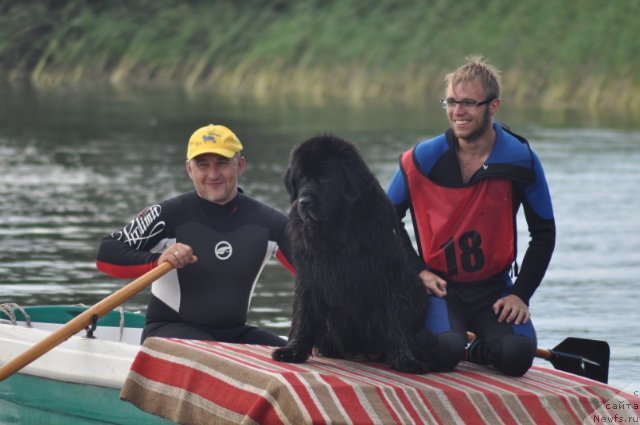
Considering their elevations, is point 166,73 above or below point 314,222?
above

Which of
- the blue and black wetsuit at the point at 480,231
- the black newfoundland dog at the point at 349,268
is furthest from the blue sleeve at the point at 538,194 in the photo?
the black newfoundland dog at the point at 349,268

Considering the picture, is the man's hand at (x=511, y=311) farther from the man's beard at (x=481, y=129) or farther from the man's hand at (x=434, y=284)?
the man's beard at (x=481, y=129)

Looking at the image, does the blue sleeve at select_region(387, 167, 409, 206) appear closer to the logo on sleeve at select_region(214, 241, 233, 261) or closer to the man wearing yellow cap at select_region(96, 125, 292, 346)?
the man wearing yellow cap at select_region(96, 125, 292, 346)

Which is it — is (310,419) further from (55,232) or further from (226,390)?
(55,232)

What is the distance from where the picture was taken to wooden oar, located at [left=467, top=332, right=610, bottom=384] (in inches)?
266

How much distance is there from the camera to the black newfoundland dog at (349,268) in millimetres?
5707

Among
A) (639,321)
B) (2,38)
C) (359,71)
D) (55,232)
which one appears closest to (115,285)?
(55,232)

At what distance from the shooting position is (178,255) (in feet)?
20.5

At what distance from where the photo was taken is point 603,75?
83.8 feet

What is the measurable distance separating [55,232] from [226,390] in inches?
309

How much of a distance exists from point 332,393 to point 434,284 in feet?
2.93

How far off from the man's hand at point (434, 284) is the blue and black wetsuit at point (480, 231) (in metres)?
0.03

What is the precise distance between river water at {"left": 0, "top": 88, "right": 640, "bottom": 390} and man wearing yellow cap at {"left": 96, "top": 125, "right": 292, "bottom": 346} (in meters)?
2.35

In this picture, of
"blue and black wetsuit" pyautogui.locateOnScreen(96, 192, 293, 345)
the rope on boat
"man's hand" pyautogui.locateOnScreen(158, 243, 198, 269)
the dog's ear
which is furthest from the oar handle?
the rope on boat
